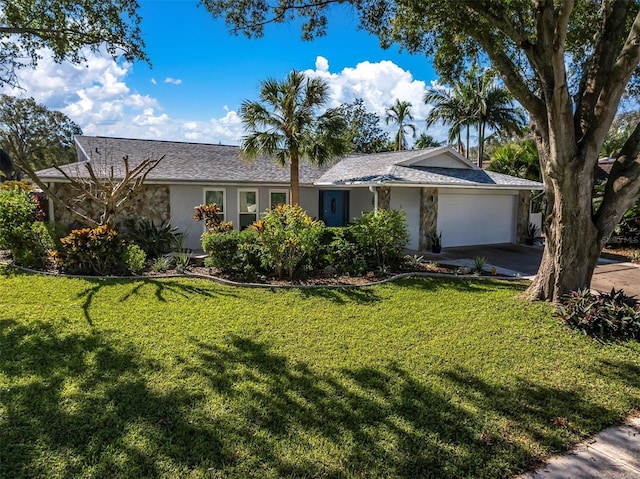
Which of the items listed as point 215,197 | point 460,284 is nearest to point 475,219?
point 460,284

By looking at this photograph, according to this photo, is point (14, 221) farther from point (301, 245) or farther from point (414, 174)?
point (414, 174)

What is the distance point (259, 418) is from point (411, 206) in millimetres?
12340

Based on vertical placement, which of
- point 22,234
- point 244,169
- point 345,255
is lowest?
point 345,255

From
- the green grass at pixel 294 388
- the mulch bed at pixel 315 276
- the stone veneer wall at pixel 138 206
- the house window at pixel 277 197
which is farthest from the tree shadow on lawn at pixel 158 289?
the house window at pixel 277 197

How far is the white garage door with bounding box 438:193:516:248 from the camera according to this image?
1590cm

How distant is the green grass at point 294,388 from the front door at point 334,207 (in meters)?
10.4

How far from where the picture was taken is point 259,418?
13.3 ft

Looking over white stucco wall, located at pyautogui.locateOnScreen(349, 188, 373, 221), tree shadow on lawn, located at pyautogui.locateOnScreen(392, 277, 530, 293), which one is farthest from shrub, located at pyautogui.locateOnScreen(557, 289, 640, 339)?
white stucco wall, located at pyautogui.locateOnScreen(349, 188, 373, 221)

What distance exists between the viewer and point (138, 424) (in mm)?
3902

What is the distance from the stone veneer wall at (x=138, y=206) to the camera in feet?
44.0

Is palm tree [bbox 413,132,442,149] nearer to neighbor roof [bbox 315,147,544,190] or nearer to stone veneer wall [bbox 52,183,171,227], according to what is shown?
neighbor roof [bbox 315,147,544,190]

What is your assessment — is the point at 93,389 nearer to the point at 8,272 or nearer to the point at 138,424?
the point at 138,424

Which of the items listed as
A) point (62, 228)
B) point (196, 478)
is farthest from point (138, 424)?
point (62, 228)

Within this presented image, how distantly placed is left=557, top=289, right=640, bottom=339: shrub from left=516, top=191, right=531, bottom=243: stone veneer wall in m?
11.0
